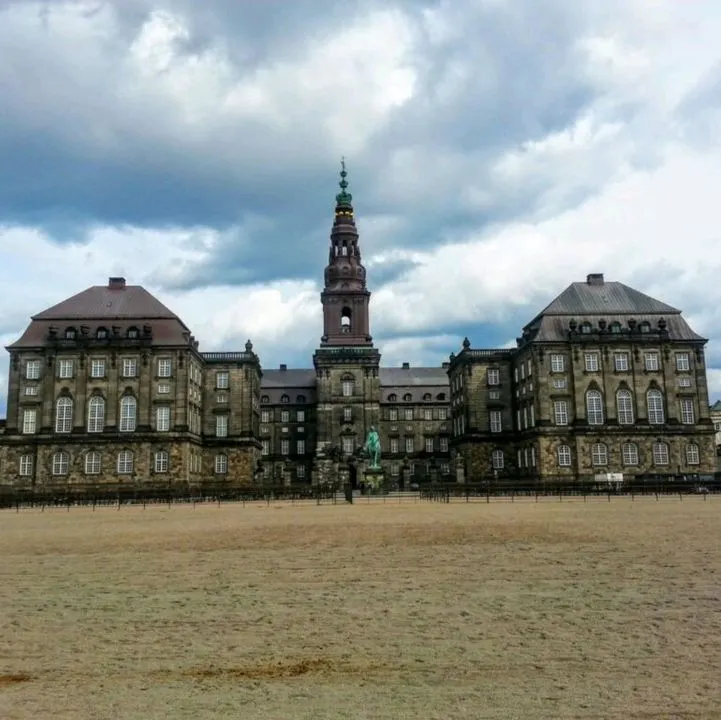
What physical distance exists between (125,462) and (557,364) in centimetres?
4436

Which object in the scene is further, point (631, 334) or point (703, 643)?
point (631, 334)

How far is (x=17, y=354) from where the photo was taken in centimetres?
7712

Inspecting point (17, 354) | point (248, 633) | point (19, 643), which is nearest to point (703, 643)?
point (248, 633)

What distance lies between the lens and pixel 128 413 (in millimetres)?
76938

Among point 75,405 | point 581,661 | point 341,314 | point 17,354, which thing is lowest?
point 581,661

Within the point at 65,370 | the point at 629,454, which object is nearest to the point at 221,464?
the point at 65,370

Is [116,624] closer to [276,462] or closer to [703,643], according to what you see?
[703,643]

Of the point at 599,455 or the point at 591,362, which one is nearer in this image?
the point at 599,455

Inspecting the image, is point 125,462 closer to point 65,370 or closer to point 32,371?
point 65,370

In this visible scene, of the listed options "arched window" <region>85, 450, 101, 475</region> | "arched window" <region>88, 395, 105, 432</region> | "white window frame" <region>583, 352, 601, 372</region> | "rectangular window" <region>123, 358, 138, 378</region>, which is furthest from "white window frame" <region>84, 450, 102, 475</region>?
"white window frame" <region>583, 352, 601, 372</region>

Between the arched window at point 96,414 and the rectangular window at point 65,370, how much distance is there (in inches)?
130

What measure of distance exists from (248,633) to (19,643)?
338 cm

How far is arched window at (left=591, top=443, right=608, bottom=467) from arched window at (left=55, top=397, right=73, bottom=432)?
170 ft

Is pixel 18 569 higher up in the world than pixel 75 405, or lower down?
lower down
